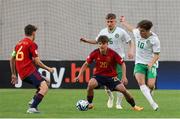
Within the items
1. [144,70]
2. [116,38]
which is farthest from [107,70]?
[116,38]

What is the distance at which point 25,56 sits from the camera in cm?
1337

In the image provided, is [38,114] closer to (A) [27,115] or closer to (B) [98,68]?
(A) [27,115]

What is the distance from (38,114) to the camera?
42.1 ft

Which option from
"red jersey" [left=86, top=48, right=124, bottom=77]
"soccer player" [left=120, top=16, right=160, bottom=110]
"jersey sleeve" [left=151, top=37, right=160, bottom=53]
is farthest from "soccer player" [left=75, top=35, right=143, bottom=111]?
"jersey sleeve" [left=151, top=37, right=160, bottom=53]

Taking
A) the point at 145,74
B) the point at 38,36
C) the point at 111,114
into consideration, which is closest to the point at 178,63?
the point at 38,36

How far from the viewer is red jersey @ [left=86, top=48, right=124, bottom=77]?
14.2 m

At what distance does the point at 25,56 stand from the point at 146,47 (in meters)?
2.75

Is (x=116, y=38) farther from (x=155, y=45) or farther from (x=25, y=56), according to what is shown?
(x=25, y=56)

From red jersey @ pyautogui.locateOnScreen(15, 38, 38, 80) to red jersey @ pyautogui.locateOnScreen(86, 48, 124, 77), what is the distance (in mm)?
1452

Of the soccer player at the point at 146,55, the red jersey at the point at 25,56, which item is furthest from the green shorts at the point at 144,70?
the red jersey at the point at 25,56

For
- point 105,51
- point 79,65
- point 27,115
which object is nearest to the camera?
point 27,115

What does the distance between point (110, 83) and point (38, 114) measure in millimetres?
2057

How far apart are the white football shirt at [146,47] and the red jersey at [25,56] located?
8.04 feet

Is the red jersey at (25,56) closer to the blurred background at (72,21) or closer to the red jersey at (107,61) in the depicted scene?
the red jersey at (107,61)
